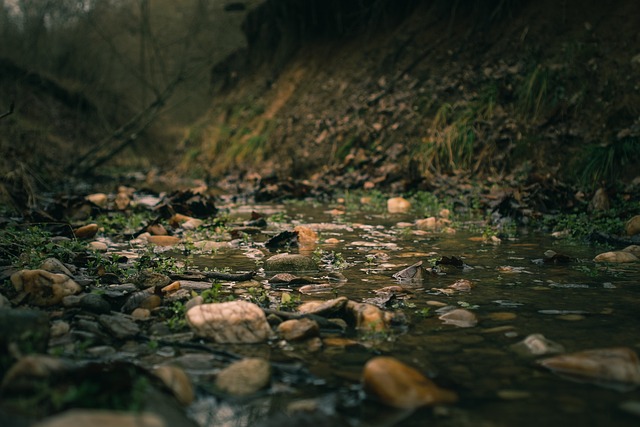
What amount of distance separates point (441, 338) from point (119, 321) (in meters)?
1.27

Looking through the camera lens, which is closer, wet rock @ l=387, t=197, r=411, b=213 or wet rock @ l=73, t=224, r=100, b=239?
wet rock @ l=73, t=224, r=100, b=239

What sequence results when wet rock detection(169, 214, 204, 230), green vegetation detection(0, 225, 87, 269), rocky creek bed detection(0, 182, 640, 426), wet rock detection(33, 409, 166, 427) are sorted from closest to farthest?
1. wet rock detection(33, 409, 166, 427)
2. rocky creek bed detection(0, 182, 640, 426)
3. green vegetation detection(0, 225, 87, 269)
4. wet rock detection(169, 214, 204, 230)

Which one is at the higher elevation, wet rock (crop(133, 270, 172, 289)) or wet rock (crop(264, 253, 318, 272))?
wet rock (crop(133, 270, 172, 289))

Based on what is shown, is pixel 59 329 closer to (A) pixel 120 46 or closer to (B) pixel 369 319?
(B) pixel 369 319

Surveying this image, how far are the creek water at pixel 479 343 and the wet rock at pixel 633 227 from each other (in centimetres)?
54

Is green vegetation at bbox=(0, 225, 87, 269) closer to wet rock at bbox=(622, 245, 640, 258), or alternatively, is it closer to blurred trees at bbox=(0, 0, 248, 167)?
wet rock at bbox=(622, 245, 640, 258)

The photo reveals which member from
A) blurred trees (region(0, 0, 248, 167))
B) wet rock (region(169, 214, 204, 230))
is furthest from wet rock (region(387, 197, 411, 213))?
blurred trees (region(0, 0, 248, 167))

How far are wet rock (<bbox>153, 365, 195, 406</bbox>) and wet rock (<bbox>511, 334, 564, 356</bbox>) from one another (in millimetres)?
1137

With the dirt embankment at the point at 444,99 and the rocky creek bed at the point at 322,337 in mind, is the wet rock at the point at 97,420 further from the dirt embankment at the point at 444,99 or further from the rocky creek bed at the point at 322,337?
the dirt embankment at the point at 444,99

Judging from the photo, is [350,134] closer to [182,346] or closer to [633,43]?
[633,43]

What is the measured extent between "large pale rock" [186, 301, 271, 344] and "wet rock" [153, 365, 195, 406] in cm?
43

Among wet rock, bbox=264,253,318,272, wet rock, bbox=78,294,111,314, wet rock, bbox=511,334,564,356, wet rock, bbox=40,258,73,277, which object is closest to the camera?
wet rock, bbox=511,334,564,356

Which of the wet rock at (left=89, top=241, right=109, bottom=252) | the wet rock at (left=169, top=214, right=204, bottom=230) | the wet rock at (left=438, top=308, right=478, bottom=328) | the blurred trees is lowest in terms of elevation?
the wet rock at (left=169, top=214, right=204, bottom=230)

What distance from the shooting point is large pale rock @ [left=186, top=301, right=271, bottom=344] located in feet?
6.70
